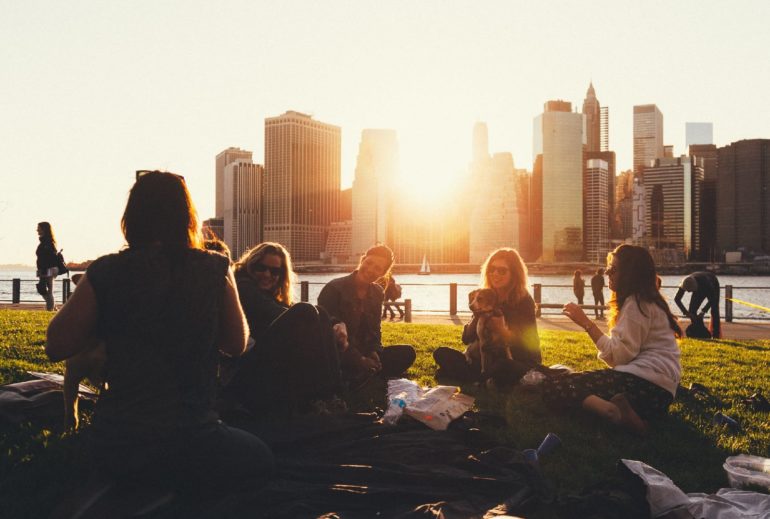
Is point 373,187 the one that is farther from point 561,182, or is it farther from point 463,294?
point 463,294

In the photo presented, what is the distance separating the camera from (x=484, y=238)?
162750 mm

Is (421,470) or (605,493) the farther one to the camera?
(421,470)

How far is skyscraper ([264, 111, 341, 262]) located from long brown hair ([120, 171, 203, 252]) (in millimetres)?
154718

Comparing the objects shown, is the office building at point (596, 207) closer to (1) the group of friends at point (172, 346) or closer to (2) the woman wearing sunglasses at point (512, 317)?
(2) the woman wearing sunglasses at point (512, 317)

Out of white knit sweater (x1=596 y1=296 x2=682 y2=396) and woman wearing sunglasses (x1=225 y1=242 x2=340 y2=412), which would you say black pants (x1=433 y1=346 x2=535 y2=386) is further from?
woman wearing sunglasses (x1=225 y1=242 x2=340 y2=412)

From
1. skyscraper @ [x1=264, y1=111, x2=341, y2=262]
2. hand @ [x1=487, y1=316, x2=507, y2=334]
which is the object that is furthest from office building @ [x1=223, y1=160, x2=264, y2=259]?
hand @ [x1=487, y1=316, x2=507, y2=334]

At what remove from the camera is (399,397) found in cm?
487

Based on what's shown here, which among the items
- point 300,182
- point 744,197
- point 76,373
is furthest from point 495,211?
point 76,373

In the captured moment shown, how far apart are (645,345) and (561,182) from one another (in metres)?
172

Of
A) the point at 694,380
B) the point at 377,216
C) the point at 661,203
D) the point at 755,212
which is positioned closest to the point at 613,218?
the point at 661,203

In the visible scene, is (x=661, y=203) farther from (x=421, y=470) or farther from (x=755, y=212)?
(x=421, y=470)

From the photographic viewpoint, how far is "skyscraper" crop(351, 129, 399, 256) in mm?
166000

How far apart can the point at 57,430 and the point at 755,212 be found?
165m

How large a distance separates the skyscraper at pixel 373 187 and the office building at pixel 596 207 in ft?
179
